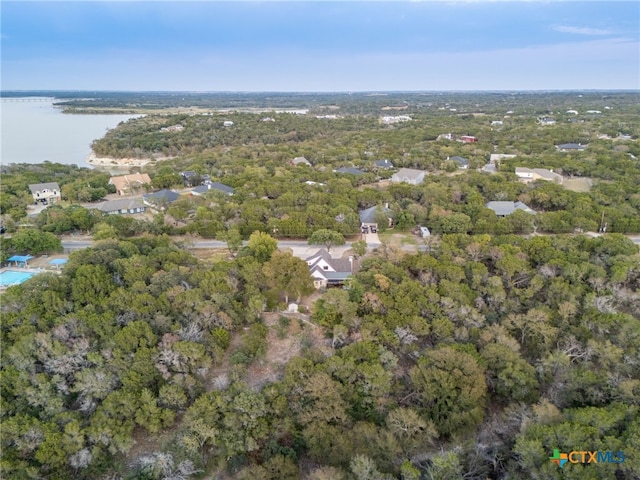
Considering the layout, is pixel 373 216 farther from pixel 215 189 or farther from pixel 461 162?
pixel 461 162

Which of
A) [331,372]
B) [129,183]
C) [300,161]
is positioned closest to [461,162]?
[300,161]

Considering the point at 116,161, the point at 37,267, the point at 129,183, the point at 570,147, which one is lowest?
the point at 37,267

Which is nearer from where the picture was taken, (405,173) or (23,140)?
(405,173)

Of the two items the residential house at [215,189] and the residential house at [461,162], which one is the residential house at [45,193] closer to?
the residential house at [215,189]

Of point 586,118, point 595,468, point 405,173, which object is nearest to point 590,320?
point 595,468

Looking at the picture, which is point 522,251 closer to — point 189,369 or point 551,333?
point 551,333

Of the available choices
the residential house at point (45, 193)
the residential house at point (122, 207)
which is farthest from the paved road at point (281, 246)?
the residential house at point (45, 193)
